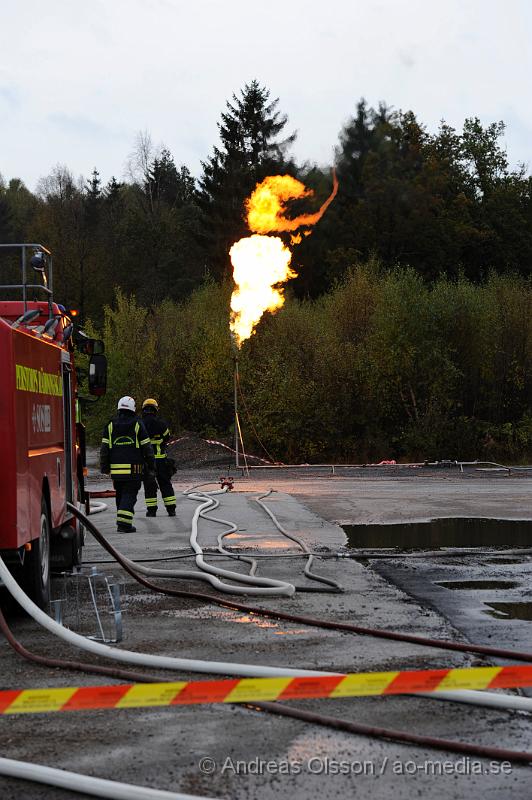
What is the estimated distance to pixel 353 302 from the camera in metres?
43.6

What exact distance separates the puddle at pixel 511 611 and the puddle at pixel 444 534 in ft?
→ 16.3

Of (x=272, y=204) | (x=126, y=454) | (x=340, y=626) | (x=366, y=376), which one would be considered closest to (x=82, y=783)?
(x=340, y=626)

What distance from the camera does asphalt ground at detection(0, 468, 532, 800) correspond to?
5418 mm

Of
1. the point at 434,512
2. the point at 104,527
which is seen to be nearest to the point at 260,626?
the point at 104,527

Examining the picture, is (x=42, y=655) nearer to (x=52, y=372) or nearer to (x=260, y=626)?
(x=260, y=626)

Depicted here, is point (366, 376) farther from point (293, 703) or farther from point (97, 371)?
point (293, 703)

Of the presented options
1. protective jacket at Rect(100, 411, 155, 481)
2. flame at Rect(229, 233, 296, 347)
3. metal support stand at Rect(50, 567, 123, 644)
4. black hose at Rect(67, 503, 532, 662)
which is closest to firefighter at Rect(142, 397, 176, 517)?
protective jacket at Rect(100, 411, 155, 481)

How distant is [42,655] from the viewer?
8.43m

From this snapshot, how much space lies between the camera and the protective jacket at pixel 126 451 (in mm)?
16469

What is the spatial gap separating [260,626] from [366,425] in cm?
3179

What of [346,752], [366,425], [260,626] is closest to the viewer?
[346,752]

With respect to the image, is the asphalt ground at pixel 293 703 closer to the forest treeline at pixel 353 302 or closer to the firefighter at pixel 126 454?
the firefighter at pixel 126 454

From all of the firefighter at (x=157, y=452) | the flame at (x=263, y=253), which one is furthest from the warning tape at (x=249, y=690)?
the flame at (x=263, y=253)

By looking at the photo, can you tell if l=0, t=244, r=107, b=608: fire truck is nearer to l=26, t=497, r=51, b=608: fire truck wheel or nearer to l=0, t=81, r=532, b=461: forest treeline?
l=26, t=497, r=51, b=608: fire truck wheel
